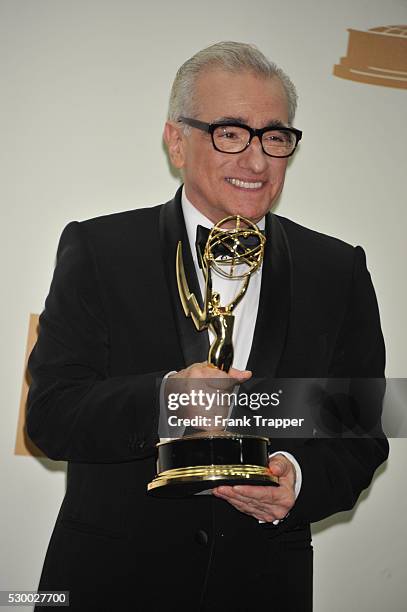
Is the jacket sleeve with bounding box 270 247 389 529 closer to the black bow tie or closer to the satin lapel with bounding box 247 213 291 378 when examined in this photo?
the satin lapel with bounding box 247 213 291 378

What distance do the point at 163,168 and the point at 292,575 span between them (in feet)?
4.35

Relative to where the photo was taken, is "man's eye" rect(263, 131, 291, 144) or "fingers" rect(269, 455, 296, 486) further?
"man's eye" rect(263, 131, 291, 144)

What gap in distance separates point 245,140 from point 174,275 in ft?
1.09

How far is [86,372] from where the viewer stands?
6.20 ft

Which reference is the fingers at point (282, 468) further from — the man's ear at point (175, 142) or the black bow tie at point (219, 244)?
the man's ear at point (175, 142)

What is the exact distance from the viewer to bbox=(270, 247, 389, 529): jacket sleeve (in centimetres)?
185

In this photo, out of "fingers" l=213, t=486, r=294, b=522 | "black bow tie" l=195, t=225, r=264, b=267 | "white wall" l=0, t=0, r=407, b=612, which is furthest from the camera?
"white wall" l=0, t=0, r=407, b=612

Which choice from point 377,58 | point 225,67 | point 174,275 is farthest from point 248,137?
point 377,58

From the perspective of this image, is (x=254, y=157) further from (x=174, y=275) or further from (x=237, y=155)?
(x=174, y=275)

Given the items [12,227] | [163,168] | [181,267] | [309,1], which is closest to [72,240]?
[181,267]

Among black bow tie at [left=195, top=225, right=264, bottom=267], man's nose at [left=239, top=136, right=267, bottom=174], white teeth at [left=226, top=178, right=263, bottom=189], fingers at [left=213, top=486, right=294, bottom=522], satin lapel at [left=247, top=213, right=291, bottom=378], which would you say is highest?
man's nose at [left=239, top=136, right=267, bottom=174]

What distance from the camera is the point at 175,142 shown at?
213cm

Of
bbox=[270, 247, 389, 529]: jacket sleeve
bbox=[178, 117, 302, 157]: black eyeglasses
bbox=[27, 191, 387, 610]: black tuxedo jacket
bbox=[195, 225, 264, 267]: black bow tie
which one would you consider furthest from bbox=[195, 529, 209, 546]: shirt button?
bbox=[178, 117, 302, 157]: black eyeglasses

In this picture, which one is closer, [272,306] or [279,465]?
[279,465]
